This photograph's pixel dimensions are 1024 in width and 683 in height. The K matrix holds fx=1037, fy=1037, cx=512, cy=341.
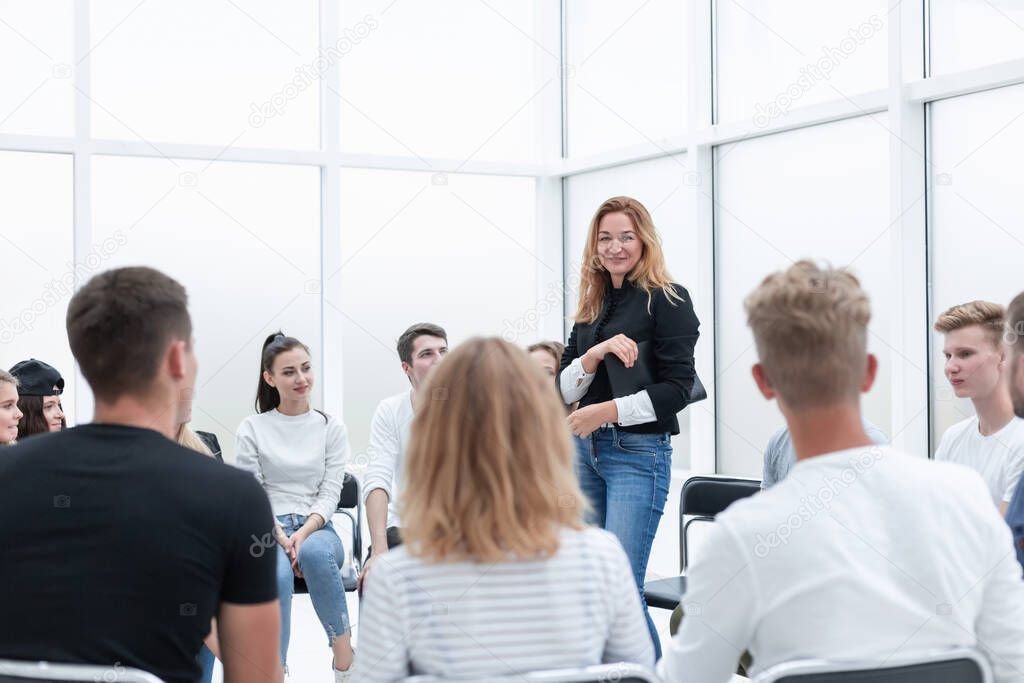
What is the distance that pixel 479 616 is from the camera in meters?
1.35

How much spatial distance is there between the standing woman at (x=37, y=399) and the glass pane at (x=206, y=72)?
205cm

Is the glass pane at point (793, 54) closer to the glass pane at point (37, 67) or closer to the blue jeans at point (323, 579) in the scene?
the blue jeans at point (323, 579)

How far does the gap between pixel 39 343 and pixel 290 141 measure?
167cm

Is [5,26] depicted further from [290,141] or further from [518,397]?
[518,397]

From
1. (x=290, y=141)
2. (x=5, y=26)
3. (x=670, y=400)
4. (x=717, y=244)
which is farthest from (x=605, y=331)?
(x=5, y=26)

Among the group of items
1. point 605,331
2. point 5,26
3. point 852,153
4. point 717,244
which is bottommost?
point 605,331

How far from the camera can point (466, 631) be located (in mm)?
1348

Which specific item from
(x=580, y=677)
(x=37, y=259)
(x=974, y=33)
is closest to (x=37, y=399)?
(x=37, y=259)

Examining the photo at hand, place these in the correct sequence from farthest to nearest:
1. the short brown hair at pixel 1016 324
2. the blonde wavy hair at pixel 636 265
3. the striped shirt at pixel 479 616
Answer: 1. the blonde wavy hair at pixel 636 265
2. the short brown hair at pixel 1016 324
3. the striped shirt at pixel 479 616

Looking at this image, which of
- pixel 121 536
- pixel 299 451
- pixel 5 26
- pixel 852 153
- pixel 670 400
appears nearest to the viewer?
pixel 121 536

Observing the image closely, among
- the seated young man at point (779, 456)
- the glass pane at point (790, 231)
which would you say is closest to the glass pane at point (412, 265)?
the glass pane at point (790, 231)

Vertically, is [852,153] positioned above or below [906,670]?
above

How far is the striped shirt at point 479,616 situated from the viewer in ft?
4.43

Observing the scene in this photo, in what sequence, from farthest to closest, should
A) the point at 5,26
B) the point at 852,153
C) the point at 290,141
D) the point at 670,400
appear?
the point at 290,141, the point at 5,26, the point at 852,153, the point at 670,400
